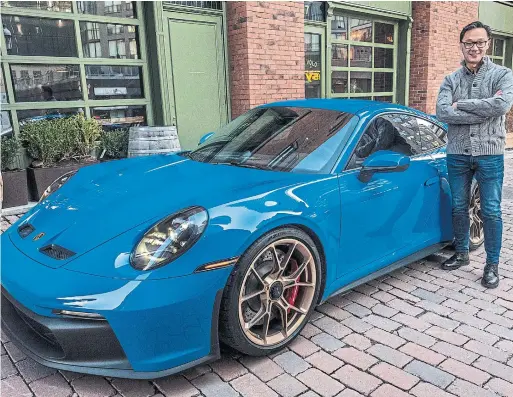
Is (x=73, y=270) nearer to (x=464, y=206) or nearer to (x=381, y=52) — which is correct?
(x=464, y=206)

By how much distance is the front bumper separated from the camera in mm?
1951

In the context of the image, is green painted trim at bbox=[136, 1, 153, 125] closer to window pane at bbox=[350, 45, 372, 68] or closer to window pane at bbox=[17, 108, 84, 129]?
window pane at bbox=[17, 108, 84, 129]

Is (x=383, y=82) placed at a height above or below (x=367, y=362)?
above

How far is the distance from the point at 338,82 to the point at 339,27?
1.07 metres

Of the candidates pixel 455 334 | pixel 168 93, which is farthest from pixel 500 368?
pixel 168 93

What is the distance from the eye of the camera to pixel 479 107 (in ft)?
10.7

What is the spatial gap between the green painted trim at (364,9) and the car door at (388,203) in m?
5.79

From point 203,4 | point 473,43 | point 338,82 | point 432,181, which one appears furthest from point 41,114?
point 338,82

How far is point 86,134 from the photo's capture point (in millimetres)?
5637

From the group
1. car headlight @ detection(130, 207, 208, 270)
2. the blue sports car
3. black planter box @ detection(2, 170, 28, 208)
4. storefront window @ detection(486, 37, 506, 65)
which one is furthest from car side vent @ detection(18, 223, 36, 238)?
storefront window @ detection(486, 37, 506, 65)

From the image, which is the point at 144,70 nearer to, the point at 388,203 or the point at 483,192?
the point at 388,203

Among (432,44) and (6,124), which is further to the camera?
(432,44)

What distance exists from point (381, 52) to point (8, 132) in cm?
794

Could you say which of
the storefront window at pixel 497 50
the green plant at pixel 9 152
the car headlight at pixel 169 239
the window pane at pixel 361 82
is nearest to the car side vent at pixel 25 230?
the car headlight at pixel 169 239
